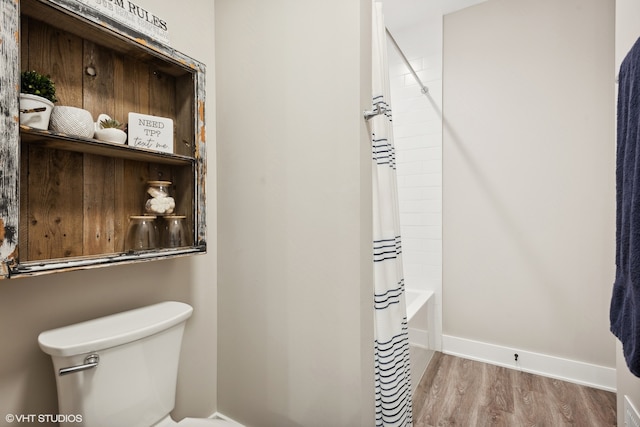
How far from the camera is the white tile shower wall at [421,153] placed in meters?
2.45

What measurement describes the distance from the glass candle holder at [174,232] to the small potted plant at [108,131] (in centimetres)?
→ 32

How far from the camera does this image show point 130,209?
3.89ft

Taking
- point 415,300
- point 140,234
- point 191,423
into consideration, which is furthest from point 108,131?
point 415,300

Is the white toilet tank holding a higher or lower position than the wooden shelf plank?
lower

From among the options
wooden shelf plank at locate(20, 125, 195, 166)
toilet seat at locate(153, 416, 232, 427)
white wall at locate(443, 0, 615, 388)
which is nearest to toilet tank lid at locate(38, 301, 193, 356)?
toilet seat at locate(153, 416, 232, 427)

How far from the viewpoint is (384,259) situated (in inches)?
49.6

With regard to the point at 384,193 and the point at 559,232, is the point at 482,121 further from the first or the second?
the point at 384,193

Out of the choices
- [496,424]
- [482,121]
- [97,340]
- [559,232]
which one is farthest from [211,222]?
[559,232]

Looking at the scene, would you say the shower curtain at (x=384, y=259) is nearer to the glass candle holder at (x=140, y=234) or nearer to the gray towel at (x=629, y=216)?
the gray towel at (x=629, y=216)

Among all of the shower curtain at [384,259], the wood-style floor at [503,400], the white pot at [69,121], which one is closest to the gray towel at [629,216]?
the shower curtain at [384,259]

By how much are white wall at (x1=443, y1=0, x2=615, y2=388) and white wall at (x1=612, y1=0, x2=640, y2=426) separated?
771mm

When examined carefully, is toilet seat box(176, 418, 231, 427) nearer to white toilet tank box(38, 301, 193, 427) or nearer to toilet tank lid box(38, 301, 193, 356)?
white toilet tank box(38, 301, 193, 427)

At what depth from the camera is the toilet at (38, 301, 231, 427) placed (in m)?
0.89

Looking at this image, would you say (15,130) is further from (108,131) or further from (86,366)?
(86,366)
